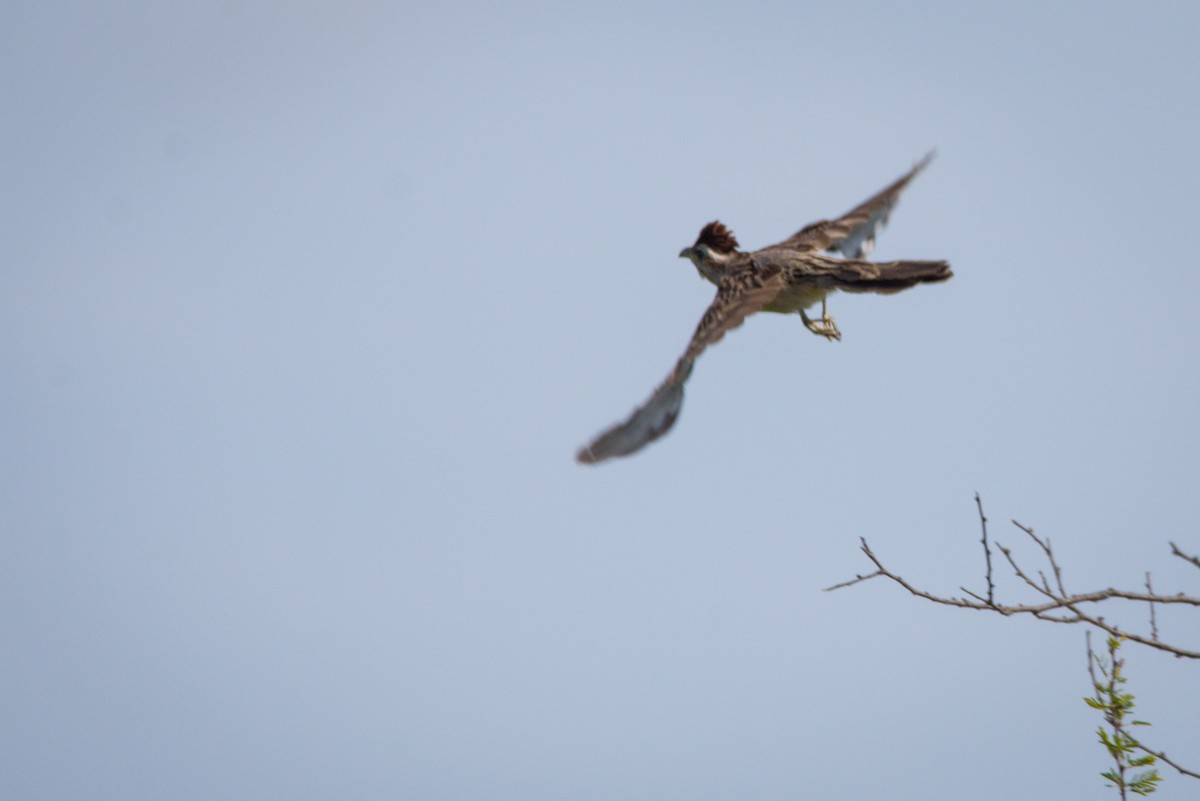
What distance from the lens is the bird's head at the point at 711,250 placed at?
11.6m

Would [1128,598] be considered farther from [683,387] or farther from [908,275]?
[908,275]

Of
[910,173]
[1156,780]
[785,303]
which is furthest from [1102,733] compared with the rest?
[910,173]

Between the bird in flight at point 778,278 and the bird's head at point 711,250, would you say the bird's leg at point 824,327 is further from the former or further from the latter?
the bird's head at point 711,250

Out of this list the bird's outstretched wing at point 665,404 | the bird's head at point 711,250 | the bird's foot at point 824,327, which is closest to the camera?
the bird's outstretched wing at point 665,404

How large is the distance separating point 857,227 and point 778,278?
229 cm

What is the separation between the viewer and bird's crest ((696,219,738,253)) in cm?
1180

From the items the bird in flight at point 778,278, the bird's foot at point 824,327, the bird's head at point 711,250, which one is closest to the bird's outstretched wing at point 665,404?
the bird in flight at point 778,278

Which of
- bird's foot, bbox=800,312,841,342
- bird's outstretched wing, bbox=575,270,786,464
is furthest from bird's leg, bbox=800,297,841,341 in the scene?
bird's outstretched wing, bbox=575,270,786,464

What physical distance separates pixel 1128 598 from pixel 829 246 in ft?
18.8

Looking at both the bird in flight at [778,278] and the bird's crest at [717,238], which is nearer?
the bird in flight at [778,278]

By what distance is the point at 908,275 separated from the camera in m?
9.54

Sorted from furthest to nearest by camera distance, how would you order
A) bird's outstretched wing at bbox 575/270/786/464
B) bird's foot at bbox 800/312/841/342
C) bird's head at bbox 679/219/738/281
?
bird's head at bbox 679/219/738/281
bird's foot at bbox 800/312/841/342
bird's outstretched wing at bbox 575/270/786/464

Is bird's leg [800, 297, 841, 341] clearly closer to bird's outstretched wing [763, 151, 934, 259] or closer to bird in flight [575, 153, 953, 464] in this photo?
bird in flight [575, 153, 953, 464]

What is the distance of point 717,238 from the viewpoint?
466 inches
